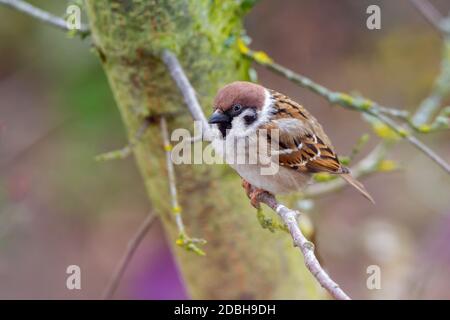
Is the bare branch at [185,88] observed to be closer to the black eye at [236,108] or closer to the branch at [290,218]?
the branch at [290,218]

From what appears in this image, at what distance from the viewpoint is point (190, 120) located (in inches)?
74.7

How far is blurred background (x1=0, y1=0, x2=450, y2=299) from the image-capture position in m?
3.40

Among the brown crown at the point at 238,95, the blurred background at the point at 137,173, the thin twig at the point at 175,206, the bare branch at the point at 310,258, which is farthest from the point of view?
the blurred background at the point at 137,173

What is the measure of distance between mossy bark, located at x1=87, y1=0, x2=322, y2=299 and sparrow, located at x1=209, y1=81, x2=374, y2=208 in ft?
0.33

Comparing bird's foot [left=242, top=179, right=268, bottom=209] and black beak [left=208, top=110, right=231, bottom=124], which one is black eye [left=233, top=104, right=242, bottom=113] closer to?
black beak [left=208, top=110, right=231, bottom=124]

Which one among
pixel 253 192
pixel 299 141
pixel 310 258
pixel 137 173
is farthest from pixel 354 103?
pixel 137 173

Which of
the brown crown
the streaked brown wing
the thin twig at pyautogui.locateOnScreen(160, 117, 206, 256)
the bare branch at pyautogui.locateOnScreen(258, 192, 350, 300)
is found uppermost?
the brown crown

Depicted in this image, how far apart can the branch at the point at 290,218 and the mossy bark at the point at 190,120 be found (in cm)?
9

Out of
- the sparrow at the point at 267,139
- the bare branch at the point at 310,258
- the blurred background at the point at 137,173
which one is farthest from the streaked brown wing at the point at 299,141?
the blurred background at the point at 137,173

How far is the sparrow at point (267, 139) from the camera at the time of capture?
1.83 m

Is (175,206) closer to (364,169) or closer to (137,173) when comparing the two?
(364,169)

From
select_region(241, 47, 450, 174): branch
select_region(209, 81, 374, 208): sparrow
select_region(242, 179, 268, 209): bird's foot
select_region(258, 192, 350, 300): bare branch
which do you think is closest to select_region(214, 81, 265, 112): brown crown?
select_region(209, 81, 374, 208): sparrow
